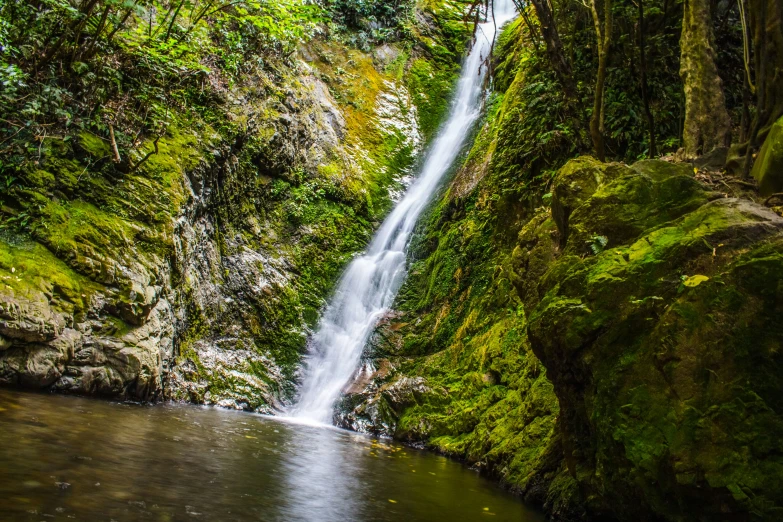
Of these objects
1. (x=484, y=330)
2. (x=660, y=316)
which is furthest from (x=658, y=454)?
(x=484, y=330)

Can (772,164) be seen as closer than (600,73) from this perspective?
Yes

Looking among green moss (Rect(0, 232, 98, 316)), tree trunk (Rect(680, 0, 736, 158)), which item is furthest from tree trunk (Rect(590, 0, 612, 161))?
green moss (Rect(0, 232, 98, 316))

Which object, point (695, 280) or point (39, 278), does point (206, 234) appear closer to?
point (39, 278)

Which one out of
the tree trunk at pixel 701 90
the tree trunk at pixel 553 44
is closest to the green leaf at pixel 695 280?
the tree trunk at pixel 701 90

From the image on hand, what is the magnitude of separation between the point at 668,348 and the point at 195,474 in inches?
139

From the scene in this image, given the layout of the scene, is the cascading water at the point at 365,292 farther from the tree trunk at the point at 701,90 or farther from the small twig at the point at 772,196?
the small twig at the point at 772,196

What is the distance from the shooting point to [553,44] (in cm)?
731

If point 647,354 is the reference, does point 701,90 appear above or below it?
above

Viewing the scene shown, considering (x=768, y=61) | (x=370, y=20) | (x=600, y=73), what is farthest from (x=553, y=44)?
(x=370, y=20)

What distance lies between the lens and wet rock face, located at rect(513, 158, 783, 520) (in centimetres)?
282

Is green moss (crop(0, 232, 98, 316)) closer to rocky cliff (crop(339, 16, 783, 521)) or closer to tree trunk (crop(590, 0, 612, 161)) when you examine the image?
rocky cliff (crop(339, 16, 783, 521))

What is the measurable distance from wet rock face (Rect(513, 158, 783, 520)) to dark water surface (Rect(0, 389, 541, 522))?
152 cm

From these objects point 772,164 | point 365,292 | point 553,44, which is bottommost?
point 365,292

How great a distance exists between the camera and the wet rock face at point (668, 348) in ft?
9.26
